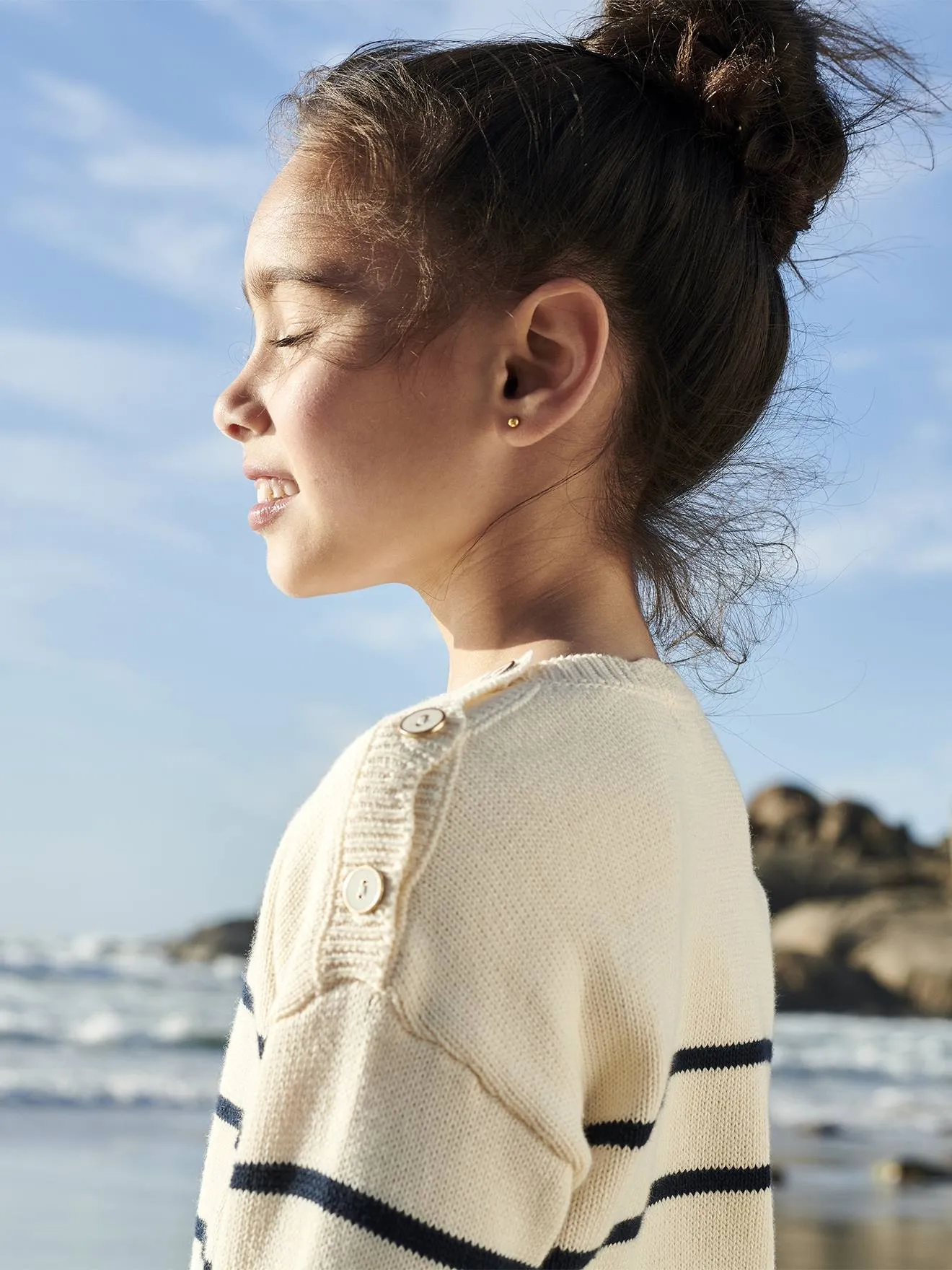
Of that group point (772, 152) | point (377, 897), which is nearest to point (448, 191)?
point (772, 152)

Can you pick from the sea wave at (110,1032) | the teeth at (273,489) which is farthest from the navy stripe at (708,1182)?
the sea wave at (110,1032)

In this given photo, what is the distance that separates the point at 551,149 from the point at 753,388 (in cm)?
31

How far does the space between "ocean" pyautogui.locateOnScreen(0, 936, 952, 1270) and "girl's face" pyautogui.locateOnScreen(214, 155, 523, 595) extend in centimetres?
344

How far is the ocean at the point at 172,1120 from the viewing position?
4293 mm

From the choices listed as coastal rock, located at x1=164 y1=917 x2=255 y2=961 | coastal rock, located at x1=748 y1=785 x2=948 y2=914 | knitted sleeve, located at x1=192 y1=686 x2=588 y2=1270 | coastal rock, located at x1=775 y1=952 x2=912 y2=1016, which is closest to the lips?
knitted sleeve, located at x1=192 y1=686 x2=588 y2=1270

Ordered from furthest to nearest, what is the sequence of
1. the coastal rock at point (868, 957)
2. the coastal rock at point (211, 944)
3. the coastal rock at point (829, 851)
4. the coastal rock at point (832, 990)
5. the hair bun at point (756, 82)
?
the coastal rock at point (829, 851), the coastal rock at point (211, 944), the coastal rock at point (868, 957), the coastal rock at point (832, 990), the hair bun at point (756, 82)

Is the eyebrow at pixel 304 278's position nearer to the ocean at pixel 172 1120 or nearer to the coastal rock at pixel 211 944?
the ocean at pixel 172 1120

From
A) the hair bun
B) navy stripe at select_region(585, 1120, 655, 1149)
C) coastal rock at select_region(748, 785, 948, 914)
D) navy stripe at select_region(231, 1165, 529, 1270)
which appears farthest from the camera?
coastal rock at select_region(748, 785, 948, 914)

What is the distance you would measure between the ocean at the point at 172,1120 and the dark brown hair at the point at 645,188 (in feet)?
11.4

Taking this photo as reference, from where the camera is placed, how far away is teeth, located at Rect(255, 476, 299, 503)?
113 centimetres

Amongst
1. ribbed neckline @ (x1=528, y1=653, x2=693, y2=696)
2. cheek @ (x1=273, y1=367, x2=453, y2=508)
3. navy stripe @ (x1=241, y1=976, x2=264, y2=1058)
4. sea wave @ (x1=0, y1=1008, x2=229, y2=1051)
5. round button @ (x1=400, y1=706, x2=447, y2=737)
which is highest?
sea wave @ (x1=0, y1=1008, x2=229, y2=1051)

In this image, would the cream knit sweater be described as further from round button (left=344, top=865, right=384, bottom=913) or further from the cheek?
the cheek

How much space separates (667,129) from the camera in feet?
3.92

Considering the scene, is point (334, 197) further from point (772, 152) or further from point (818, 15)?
point (818, 15)
